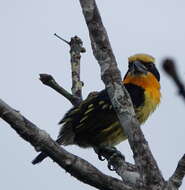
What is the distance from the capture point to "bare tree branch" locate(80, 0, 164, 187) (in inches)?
91.0

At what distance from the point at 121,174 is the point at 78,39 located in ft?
6.36

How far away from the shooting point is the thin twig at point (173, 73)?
820mm

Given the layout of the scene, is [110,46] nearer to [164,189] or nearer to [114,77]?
[114,77]

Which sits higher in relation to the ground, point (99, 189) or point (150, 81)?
point (99, 189)

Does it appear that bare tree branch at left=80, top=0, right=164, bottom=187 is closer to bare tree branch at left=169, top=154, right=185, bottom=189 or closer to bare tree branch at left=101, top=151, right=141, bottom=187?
bare tree branch at left=169, top=154, right=185, bottom=189

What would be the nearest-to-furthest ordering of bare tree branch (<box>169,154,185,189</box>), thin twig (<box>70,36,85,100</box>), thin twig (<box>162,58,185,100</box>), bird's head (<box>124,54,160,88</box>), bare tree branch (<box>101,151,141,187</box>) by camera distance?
thin twig (<box>162,58,185,100</box>) < bare tree branch (<box>169,154,185,189</box>) < bare tree branch (<box>101,151,141,187</box>) < thin twig (<box>70,36,85,100</box>) < bird's head (<box>124,54,160,88</box>)

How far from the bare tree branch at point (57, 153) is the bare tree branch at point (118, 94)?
0.19 meters

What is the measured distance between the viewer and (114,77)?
96.3 inches

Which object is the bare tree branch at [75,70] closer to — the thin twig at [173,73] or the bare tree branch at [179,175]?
the bare tree branch at [179,175]

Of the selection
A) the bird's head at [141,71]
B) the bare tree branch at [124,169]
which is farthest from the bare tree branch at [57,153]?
the bird's head at [141,71]

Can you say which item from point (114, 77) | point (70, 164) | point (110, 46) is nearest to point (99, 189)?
point (70, 164)

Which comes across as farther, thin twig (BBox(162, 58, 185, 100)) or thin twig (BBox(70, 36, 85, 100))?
thin twig (BBox(70, 36, 85, 100))

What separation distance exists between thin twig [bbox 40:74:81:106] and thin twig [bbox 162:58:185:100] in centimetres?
308

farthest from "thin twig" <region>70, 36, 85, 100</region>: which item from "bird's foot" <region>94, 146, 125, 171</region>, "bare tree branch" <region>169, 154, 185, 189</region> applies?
"bare tree branch" <region>169, 154, 185, 189</region>
